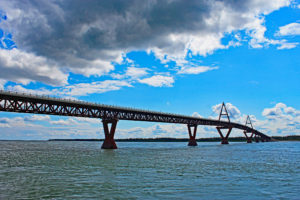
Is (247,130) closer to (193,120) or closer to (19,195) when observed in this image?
(193,120)

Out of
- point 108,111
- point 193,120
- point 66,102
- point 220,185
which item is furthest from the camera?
point 193,120

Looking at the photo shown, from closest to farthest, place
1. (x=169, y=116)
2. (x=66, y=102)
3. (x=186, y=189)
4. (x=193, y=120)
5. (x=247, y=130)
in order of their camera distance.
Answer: (x=186, y=189) → (x=66, y=102) → (x=169, y=116) → (x=193, y=120) → (x=247, y=130)

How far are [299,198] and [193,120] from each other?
4521 inches

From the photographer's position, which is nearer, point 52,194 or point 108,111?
point 52,194

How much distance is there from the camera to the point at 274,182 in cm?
1912

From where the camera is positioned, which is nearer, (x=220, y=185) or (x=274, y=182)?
(x=220, y=185)

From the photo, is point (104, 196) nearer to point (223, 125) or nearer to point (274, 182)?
point (274, 182)

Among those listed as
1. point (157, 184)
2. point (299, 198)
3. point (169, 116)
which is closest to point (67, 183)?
point (157, 184)

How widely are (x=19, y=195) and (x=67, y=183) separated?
411 cm

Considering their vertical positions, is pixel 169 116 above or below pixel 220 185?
above

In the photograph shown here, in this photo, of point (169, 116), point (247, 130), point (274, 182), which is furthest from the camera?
point (247, 130)

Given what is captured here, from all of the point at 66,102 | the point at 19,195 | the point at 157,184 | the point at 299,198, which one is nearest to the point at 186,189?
the point at 157,184

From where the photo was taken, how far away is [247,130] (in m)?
197

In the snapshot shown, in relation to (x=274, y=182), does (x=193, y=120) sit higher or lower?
higher
